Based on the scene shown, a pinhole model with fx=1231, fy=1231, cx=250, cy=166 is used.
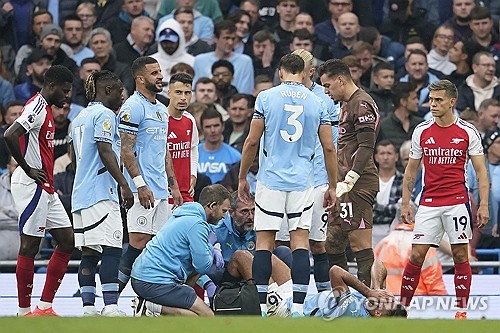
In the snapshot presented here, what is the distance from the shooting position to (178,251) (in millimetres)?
12188

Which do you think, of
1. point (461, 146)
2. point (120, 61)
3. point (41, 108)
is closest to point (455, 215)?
point (461, 146)

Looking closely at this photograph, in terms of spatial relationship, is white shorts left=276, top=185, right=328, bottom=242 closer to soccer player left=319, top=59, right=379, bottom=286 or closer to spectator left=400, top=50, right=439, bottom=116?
soccer player left=319, top=59, right=379, bottom=286

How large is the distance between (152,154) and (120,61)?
22.1ft

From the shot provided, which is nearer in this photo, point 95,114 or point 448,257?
point 95,114

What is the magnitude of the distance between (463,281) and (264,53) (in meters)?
7.33

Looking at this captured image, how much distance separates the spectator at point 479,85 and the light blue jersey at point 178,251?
8.07 m

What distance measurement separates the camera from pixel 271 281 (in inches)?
523

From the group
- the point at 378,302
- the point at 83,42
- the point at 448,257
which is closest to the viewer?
the point at 378,302

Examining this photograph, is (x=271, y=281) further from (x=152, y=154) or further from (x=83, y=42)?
(x=83, y=42)

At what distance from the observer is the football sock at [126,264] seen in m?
13.7

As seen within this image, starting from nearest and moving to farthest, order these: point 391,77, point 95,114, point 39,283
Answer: point 95,114, point 39,283, point 391,77

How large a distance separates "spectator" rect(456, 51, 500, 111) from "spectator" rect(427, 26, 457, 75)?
2.64ft

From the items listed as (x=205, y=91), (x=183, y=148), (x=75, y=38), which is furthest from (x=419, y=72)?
(x=183, y=148)

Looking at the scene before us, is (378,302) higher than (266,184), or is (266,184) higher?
(266,184)
